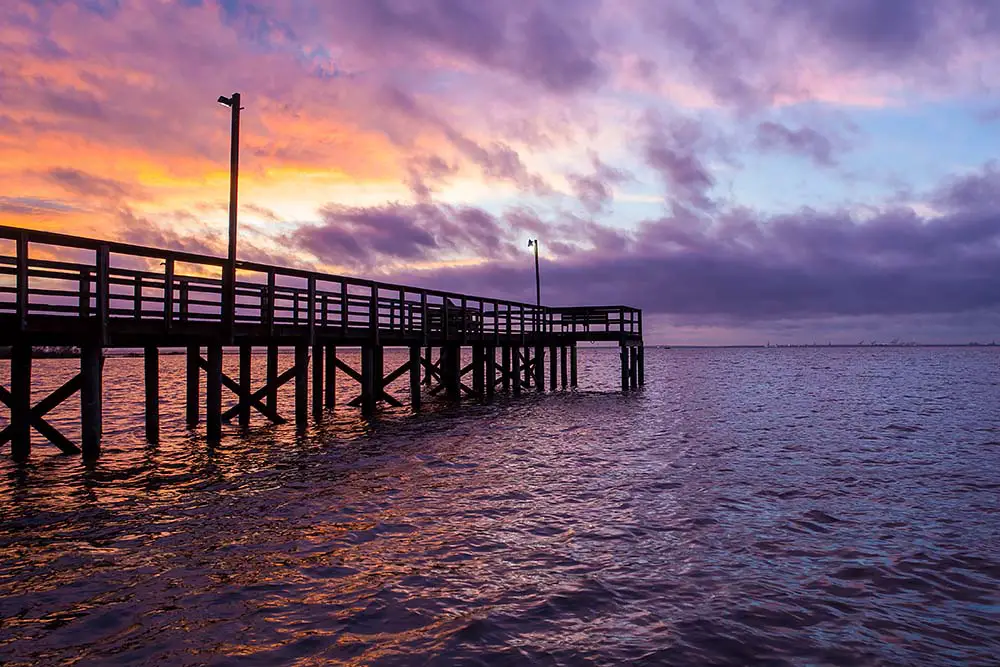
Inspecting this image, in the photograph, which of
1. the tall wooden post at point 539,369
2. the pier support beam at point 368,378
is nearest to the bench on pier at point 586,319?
the tall wooden post at point 539,369

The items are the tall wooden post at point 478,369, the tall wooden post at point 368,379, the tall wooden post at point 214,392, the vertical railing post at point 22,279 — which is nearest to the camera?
the vertical railing post at point 22,279

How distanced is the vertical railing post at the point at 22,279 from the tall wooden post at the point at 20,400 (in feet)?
5.07

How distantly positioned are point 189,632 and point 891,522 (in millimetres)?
8744

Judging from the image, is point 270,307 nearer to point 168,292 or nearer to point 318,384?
point 168,292

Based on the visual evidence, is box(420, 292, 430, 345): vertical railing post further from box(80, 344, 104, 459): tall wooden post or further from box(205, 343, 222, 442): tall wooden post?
box(80, 344, 104, 459): tall wooden post

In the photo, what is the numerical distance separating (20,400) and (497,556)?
405 inches

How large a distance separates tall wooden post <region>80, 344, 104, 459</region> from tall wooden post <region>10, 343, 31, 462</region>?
88 cm

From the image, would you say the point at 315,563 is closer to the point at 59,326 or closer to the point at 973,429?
the point at 59,326

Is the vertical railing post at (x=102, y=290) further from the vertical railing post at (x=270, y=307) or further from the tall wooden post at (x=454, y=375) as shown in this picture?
the tall wooden post at (x=454, y=375)

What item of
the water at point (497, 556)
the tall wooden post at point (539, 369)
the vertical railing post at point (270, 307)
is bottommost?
the water at point (497, 556)

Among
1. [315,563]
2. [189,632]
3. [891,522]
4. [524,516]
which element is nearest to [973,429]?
[891,522]

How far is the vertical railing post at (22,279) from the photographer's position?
10.6 metres

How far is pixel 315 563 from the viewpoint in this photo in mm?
7023

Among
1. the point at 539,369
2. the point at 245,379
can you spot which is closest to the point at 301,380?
the point at 245,379
